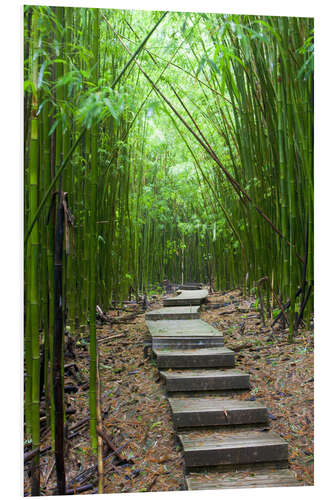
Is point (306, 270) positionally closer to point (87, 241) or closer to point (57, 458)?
point (87, 241)

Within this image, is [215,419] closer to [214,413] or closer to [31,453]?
[214,413]

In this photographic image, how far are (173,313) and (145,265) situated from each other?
55 centimetres

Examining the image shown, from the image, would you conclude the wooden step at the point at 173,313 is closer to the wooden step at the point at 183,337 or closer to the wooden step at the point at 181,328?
the wooden step at the point at 181,328

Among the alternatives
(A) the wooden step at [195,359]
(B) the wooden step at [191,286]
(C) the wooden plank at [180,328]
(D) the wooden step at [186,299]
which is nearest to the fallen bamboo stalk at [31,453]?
(A) the wooden step at [195,359]

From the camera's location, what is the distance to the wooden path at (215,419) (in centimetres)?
158

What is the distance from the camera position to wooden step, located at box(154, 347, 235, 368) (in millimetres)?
2012

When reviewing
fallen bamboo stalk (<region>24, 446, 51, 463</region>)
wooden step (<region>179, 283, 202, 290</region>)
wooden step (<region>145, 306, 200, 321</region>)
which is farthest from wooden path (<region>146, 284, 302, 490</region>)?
wooden step (<region>179, 283, 202, 290</region>)

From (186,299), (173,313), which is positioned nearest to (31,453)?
(173,313)

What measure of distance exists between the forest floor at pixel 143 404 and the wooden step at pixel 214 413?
0.23 ft

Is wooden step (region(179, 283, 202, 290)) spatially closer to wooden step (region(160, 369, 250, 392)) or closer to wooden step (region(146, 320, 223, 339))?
wooden step (region(146, 320, 223, 339))
